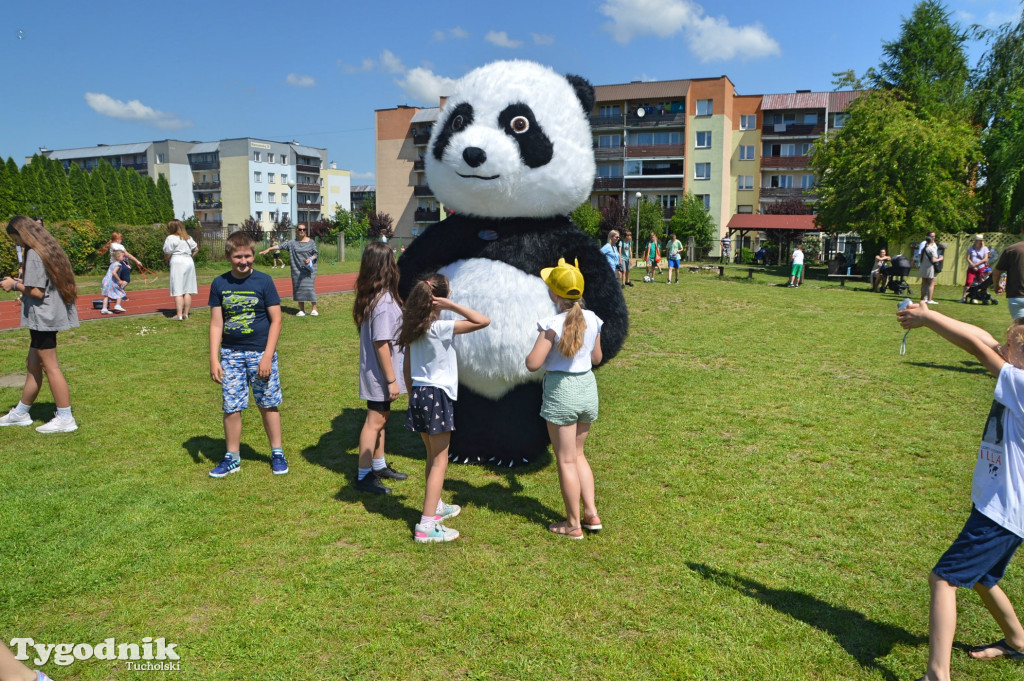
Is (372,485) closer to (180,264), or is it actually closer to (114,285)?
(180,264)

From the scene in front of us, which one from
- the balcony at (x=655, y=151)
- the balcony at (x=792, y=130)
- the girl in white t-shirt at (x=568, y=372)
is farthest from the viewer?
the balcony at (x=655, y=151)

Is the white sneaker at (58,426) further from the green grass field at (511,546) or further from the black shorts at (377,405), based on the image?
the black shorts at (377,405)

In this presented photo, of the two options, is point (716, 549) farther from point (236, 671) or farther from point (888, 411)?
point (888, 411)

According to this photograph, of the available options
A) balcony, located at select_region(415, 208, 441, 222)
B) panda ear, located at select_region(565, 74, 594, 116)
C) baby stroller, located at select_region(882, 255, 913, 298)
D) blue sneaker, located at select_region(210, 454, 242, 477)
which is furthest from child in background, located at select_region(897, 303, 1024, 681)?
balcony, located at select_region(415, 208, 441, 222)

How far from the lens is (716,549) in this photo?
13.9 feet

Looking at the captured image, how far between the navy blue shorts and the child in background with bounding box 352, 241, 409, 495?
3.44 meters

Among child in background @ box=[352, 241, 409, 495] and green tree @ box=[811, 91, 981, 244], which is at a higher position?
green tree @ box=[811, 91, 981, 244]

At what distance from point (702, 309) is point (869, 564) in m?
12.1

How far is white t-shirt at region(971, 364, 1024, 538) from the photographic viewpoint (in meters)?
2.80

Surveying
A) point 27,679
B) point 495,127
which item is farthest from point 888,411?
point 27,679

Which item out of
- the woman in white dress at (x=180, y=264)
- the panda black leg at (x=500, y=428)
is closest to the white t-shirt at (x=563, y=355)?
the panda black leg at (x=500, y=428)

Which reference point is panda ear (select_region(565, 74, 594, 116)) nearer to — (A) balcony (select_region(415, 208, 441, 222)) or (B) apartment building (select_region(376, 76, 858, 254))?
(B) apartment building (select_region(376, 76, 858, 254))

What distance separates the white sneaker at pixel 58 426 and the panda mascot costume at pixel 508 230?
12.0 ft

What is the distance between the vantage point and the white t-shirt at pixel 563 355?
13.7ft
